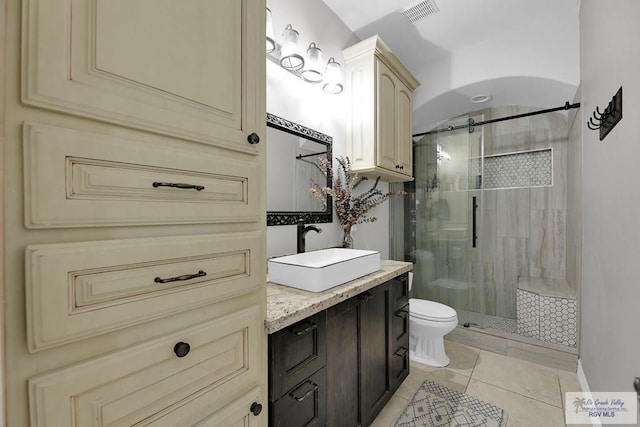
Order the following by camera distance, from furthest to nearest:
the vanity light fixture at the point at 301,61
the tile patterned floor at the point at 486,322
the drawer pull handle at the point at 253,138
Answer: the tile patterned floor at the point at 486,322, the vanity light fixture at the point at 301,61, the drawer pull handle at the point at 253,138

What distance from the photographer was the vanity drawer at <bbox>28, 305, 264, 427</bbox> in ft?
1.80

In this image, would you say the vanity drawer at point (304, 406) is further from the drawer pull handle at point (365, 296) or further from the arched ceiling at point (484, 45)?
the arched ceiling at point (484, 45)

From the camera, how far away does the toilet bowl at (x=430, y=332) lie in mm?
2256

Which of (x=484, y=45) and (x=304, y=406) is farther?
(x=484, y=45)

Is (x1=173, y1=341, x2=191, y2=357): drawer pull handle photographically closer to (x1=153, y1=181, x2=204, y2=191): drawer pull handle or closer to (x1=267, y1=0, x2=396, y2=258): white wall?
(x1=153, y1=181, x2=204, y2=191): drawer pull handle

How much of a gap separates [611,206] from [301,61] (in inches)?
71.9

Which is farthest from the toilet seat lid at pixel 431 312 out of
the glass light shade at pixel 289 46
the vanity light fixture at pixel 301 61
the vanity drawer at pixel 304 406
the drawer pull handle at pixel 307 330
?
the glass light shade at pixel 289 46

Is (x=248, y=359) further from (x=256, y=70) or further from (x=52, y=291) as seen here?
(x=256, y=70)

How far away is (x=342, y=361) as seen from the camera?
1.34 meters

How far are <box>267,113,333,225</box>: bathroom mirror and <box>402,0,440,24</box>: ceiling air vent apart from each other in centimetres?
120

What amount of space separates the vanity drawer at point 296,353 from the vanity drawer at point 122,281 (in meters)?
0.29

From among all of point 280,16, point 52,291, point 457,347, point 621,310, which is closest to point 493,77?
point 280,16

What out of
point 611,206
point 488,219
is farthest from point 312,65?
point 488,219

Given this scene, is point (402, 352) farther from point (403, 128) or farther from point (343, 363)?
point (403, 128)
